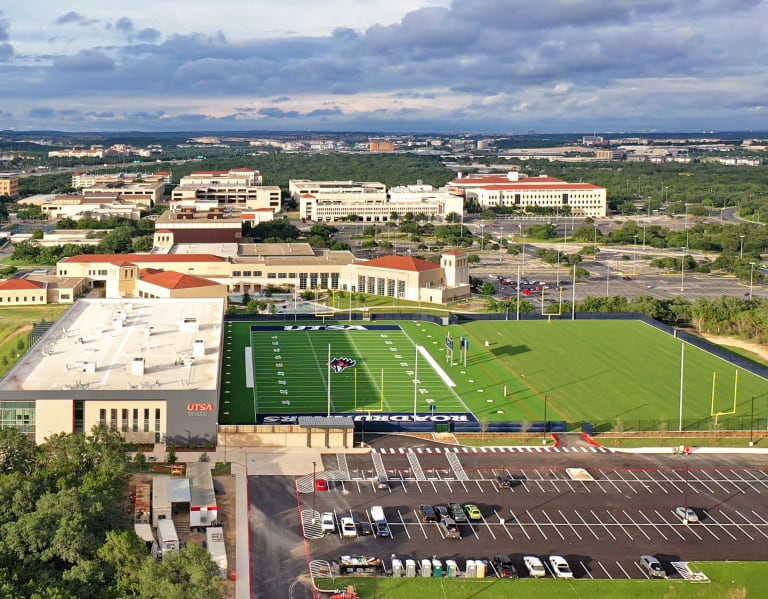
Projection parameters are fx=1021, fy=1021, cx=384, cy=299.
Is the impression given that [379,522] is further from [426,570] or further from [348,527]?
[426,570]

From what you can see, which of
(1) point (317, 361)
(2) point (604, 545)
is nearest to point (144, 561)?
(2) point (604, 545)

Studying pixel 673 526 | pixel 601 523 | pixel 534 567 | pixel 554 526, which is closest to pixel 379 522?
pixel 534 567

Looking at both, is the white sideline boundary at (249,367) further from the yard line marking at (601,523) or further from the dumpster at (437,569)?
the dumpster at (437,569)

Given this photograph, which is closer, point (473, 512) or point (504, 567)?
point (504, 567)

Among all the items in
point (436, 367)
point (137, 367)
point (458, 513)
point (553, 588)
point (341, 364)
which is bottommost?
point (553, 588)

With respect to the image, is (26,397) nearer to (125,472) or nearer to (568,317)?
(125,472)

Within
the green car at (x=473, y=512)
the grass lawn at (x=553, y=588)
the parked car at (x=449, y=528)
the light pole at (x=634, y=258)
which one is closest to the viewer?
the grass lawn at (x=553, y=588)

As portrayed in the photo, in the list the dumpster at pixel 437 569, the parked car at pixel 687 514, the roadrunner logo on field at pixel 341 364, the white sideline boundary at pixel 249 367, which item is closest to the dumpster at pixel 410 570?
the dumpster at pixel 437 569
